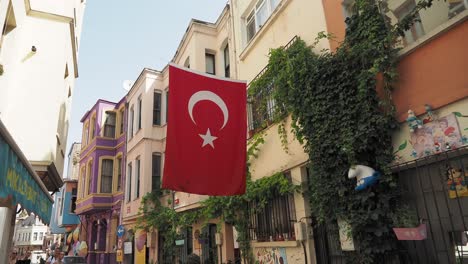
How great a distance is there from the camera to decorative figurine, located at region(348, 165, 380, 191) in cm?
517

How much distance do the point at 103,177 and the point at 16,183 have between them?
65.3ft

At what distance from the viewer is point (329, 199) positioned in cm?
600

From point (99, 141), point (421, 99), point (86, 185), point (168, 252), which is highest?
point (99, 141)

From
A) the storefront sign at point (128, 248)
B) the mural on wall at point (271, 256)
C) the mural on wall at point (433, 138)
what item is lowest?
the mural on wall at point (271, 256)

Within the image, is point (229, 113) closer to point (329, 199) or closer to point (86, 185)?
point (329, 199)

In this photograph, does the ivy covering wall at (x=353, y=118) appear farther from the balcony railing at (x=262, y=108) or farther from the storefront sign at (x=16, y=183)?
the storefront sign at (x=16, y=183)

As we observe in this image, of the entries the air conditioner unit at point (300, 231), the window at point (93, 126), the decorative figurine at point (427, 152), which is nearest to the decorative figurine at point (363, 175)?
the decorative figurine at point (427, 152)

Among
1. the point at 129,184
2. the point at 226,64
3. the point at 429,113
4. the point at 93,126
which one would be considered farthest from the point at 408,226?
the point at 93,126

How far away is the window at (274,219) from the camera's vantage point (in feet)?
25.2

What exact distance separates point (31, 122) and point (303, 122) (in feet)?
22.2

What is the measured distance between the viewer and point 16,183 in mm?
4410

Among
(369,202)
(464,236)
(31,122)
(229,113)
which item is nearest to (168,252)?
(31,122)

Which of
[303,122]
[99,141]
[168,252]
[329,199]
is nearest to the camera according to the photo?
[329,199]

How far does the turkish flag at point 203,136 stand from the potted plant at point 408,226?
2.54 meters
